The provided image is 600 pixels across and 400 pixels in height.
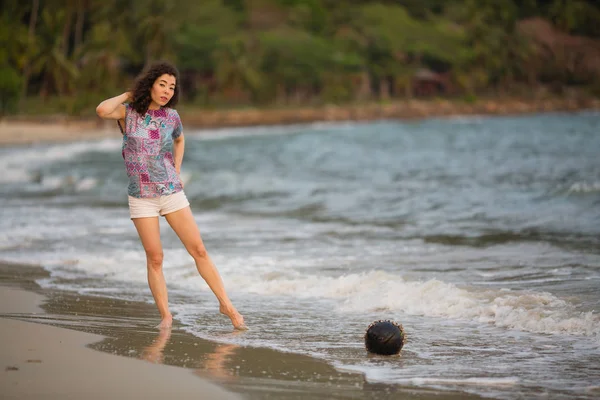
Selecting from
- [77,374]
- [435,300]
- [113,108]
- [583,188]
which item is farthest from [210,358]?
[583,188]

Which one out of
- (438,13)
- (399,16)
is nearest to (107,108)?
(399,16)

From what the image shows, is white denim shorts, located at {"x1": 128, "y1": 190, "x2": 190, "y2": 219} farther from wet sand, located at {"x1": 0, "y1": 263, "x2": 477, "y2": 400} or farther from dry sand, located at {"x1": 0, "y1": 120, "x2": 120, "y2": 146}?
dry sand, located at {"x1": 0, "y1": 120, "x2": 120, "y2": 146}

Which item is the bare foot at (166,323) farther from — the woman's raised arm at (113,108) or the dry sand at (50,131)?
the dry sand at (50,131)

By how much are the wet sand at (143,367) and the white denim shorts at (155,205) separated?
763 mm

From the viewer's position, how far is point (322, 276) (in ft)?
26.4

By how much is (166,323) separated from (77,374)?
4.77ft

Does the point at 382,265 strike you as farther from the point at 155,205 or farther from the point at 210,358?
the point at 210,358

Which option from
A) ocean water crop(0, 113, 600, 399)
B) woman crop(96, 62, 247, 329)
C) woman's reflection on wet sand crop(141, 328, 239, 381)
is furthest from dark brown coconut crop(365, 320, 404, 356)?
woman crop(96, 62, 247, 329)

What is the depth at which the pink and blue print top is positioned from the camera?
221 inches

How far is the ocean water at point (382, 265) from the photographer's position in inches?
206

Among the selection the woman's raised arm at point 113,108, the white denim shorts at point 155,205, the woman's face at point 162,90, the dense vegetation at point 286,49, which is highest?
the dense vegetation at point 286,49

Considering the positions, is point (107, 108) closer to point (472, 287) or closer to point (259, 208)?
point (472, 287)

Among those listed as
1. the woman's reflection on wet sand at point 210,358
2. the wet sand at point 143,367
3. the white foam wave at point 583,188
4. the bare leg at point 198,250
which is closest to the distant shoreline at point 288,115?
the white foam wave at point 583,188

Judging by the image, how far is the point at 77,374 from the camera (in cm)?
451
